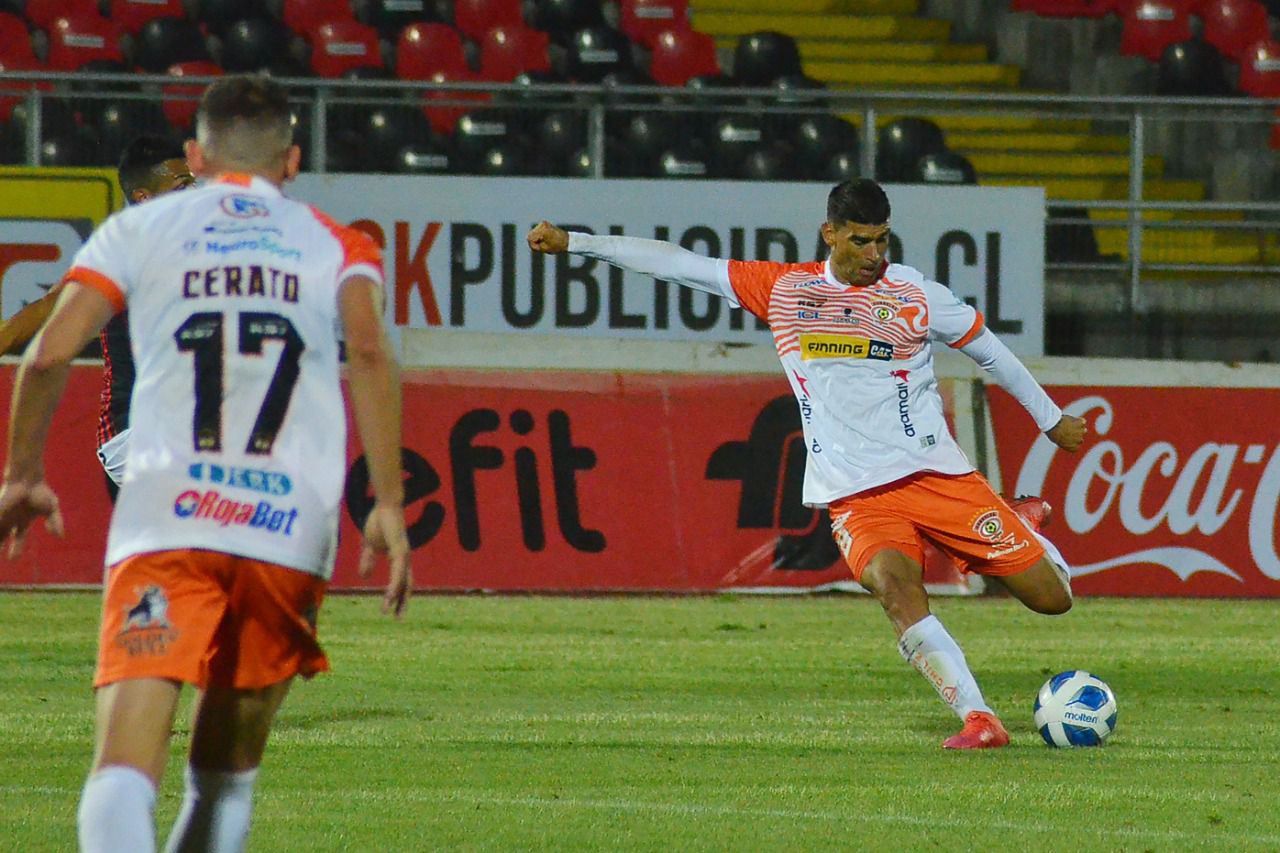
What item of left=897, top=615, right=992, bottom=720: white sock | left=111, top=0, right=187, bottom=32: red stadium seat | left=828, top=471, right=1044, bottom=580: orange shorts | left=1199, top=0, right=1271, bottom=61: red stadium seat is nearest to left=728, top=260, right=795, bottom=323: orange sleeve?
left=828, top=471, right=1044, bottom=580: orange shorts

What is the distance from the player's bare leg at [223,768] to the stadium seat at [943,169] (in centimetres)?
1269

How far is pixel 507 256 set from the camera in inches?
615

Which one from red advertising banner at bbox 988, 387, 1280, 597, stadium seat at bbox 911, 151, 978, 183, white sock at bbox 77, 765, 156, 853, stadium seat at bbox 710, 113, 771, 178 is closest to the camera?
white sock at bbox 77, 765, 156, 853

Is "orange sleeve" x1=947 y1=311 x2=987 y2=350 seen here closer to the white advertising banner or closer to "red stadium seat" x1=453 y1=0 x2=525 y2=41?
the white advertising banner

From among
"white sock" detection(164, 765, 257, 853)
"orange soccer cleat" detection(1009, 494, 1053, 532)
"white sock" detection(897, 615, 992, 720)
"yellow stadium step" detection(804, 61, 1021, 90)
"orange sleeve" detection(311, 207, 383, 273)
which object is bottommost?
"white sock" detection(897, 615, 992, 720)

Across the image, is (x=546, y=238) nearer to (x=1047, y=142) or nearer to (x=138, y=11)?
(x=1047, y=142)

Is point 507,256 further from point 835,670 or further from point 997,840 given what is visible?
point 997,840

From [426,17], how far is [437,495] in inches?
292

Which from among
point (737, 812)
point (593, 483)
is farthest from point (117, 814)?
point (593, 483)

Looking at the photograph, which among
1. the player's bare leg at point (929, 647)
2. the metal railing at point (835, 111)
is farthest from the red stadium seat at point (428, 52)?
the player's bare leg at point (929, 647)

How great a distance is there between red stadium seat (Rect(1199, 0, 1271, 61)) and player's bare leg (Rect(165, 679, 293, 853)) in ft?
57.8

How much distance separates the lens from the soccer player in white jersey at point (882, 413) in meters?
8.13

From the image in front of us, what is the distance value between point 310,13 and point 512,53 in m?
1.90

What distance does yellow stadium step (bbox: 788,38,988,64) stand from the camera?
20906 mm
